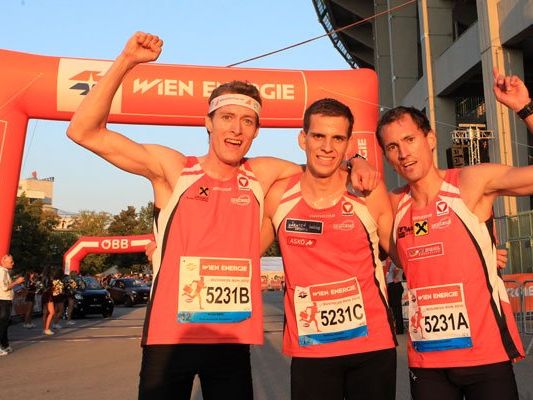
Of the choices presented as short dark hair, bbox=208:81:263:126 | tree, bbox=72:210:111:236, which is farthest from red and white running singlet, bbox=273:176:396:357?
tree, bbox=72:210:111:236

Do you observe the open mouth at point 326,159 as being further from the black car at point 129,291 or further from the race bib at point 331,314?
the black car at point 129,291

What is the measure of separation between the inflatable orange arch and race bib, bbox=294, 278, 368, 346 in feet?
22.1

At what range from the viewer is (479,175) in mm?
3129

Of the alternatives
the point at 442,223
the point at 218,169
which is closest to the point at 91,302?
the point at 218,169

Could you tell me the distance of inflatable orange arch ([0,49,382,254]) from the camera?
9109mm

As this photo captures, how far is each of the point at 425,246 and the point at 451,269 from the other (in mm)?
180

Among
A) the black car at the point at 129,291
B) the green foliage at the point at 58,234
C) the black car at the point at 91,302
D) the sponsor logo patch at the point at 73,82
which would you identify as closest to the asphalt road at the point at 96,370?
the sponsor logo patch at the point at 73,82

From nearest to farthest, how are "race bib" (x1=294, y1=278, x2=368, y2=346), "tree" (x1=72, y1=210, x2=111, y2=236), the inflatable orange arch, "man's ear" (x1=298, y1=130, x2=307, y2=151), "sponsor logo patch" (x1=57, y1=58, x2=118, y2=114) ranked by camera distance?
"race bib" (x1=294, y1=278, x2=368, y2=346), "man's ear" (x1=298, y1=130, x2=307, y2=151), the inflatable orange arch, "sponsor logo patch" (x1=57, y1=58, x2=118, y2=114), "tree" (x1=72, y1=210, x2=111, y2=236)

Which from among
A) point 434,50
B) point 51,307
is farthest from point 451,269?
point 434,50

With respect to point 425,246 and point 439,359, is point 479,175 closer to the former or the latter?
point 425,246

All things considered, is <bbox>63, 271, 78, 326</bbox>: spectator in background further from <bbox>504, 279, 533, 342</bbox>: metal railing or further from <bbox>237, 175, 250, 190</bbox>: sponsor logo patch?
<bbox>237, 175, 250, 190</bbox>: sponsor logo patch

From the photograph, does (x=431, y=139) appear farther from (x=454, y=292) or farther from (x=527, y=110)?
(x=454, y=292)

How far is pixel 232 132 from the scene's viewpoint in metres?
3.10

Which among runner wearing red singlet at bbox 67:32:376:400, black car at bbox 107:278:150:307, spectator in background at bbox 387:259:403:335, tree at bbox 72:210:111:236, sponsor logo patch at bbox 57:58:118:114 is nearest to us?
runner wearing red singlet at bbox 67:32:376:400
